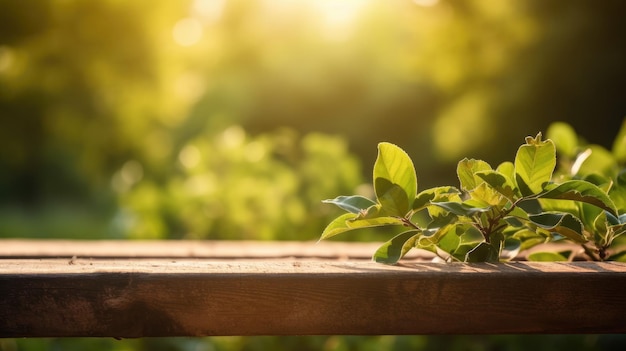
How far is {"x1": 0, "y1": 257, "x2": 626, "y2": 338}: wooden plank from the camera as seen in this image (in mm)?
647

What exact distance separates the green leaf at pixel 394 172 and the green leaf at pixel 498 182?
73 millimetres

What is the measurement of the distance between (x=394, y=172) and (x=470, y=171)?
0.10 metres

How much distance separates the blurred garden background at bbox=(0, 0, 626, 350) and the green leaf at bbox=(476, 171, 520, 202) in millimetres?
1206

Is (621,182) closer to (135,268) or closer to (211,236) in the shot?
(135,268)

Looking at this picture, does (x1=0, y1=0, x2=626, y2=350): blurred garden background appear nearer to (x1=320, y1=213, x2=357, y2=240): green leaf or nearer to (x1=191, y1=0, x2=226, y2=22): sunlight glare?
(x1=191, y1=0, x2=226, y2=22): sunlight glare

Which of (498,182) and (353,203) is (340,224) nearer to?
(353,203)

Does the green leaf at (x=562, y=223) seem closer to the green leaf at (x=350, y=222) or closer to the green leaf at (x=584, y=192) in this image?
the green leaf at (x=584, y=192)

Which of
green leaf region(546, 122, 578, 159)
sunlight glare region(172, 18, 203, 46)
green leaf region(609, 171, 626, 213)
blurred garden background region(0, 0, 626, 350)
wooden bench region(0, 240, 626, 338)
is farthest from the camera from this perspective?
sunlight glare region(172, 18, 203, 46)

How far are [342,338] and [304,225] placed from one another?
2.23ft

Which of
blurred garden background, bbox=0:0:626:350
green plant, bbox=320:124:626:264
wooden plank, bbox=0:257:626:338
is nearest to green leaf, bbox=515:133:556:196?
green plant, bbox=320:124:626:264

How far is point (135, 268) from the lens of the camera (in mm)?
684

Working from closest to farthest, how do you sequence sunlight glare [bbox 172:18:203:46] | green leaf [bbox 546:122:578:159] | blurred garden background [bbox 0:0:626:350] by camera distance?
green leaf [bbox 546:122:578:159] < blurred garden background [bbox 0:0:626:350] < sunlight glare [bbox 172:18:203:46]

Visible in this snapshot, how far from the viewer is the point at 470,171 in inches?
31.5

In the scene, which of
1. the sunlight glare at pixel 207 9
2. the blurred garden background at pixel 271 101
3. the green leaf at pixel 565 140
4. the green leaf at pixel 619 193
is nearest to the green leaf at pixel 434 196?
the green leaf at pixel 619 193
